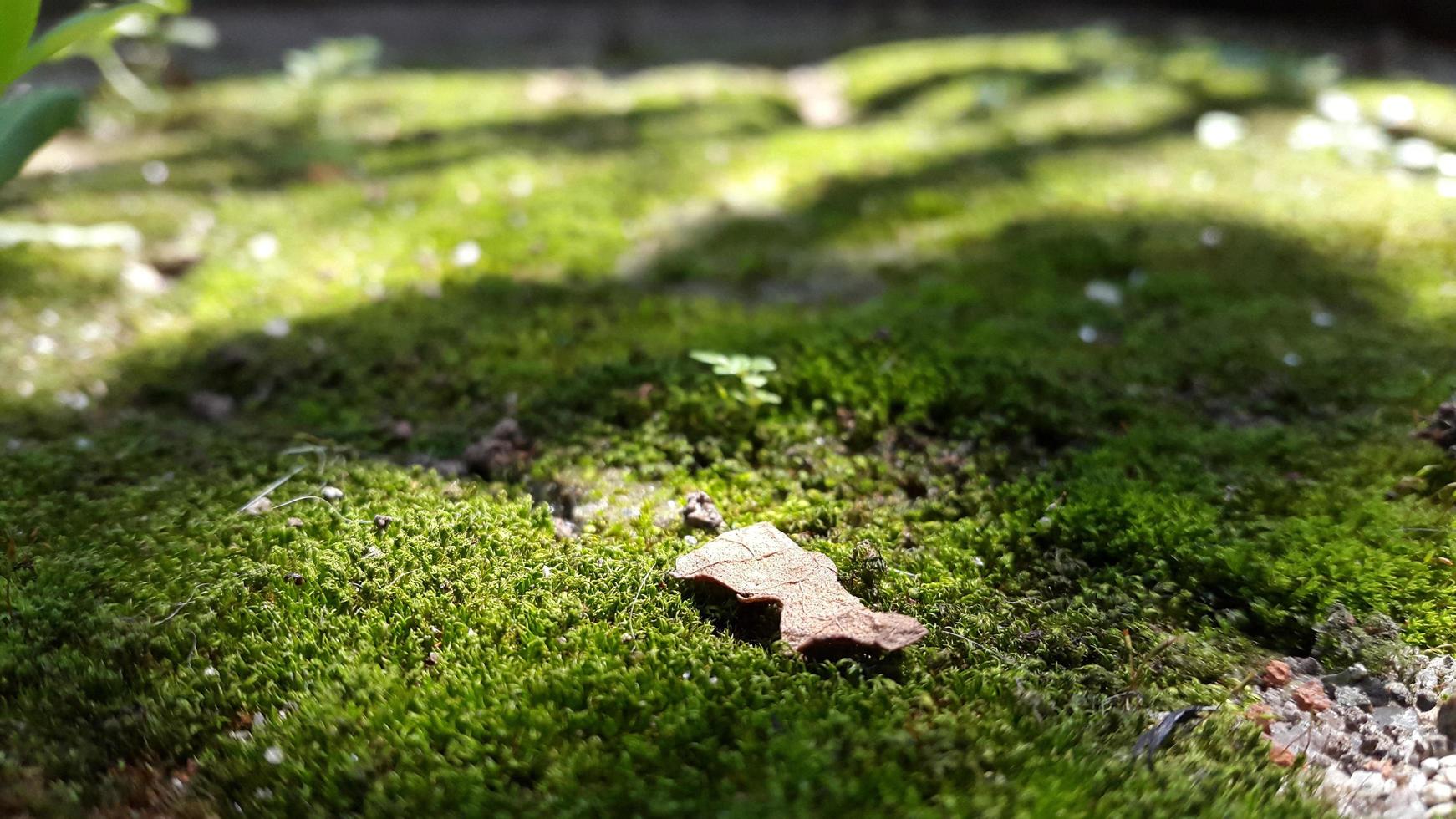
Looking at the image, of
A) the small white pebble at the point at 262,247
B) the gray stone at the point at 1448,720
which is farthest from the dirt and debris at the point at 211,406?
the gray stone at the point at 1448,720

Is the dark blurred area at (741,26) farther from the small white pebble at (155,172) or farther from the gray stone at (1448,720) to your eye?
the gray stone at (1448,720)

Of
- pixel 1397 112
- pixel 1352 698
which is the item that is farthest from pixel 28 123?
pixel 1397 112

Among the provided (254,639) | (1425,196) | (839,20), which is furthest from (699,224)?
(839,20)

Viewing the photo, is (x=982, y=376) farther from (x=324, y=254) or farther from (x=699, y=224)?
(x=324, y=254)

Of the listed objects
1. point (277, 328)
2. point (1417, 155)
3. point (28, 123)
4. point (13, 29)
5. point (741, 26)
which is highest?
point (13, 29)

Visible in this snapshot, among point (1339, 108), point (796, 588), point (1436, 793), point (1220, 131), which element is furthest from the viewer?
point (1339, 108)

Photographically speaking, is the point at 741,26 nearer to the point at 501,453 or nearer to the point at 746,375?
the point at 746,375

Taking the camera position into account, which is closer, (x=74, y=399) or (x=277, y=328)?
(x=74, y=399)
